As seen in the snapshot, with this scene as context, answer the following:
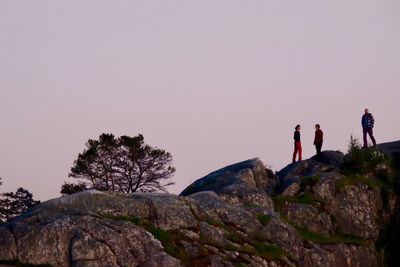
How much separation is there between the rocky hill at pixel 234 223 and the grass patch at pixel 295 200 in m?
0.06

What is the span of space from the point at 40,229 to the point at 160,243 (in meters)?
5.35

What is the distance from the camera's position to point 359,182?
45.3 meters

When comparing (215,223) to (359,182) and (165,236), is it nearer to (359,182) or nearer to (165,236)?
(165,236)

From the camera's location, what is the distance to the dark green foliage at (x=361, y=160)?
46562mm

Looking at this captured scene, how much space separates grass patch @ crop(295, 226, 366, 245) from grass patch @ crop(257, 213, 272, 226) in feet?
8.76

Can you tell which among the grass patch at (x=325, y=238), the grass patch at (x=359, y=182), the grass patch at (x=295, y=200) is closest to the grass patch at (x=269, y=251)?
the grass patch at (x=325, y=238)

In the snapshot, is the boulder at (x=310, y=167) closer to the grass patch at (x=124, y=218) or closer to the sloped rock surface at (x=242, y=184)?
the sloped rock surface at (x=242, y=184)

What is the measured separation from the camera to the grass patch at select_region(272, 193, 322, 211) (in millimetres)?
41500

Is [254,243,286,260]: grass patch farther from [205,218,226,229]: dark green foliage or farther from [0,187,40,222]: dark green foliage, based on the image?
[0,187,40,222]: dark green foliage

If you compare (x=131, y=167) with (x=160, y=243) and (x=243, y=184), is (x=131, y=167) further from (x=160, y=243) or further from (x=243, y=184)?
(x=160, y=243)

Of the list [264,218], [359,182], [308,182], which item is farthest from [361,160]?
[264,218]

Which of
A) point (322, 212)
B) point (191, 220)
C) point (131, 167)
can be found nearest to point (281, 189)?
point (322, 212)

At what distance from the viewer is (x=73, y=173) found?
6544 centimetres

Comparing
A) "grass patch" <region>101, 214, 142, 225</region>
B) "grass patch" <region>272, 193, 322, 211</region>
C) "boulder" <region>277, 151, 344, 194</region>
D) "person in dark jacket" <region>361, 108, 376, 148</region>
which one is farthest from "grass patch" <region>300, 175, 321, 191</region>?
"grass patch" <region>101, 214, 142, 225</region>
